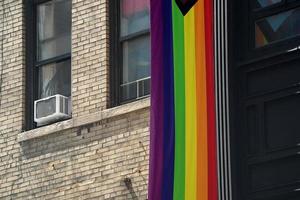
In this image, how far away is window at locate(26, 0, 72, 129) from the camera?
64.5 feet

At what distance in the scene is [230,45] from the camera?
17.0m

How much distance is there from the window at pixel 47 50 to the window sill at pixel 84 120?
367 millimetres

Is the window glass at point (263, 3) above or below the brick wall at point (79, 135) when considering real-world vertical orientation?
above

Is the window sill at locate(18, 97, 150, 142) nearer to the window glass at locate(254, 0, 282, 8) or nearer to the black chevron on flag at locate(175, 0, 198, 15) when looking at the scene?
the black chevron on flag at locate(175, 0, 198, 15)

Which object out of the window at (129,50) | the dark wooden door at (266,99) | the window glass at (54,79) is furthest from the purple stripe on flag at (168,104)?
the window glass at (54,79)

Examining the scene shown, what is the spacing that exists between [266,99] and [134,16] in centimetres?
335

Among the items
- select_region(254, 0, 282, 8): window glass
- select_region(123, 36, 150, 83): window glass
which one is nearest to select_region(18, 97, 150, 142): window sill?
select_region(123, 36, 150, 83): window glass

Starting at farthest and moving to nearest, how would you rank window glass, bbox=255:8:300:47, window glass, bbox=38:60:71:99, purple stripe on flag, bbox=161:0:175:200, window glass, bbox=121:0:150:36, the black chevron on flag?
window glass, bbox=38:60:71:99 → window glass, bbox=121:0:150:36 → the black chevron on flag → window glass, bbox=255:8:300:47 → purple stripe on flag, bbox=161:0:175:200

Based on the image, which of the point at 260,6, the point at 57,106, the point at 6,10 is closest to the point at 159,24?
the point at 260,6

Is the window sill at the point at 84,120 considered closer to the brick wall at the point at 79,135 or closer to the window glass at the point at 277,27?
the brick wall at the point at 79,135

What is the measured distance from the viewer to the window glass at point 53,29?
19.8 meters

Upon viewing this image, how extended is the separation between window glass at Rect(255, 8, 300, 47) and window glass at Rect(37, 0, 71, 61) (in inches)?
149

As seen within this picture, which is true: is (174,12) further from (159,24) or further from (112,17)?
(112,17)

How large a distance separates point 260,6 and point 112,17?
2.87 m
